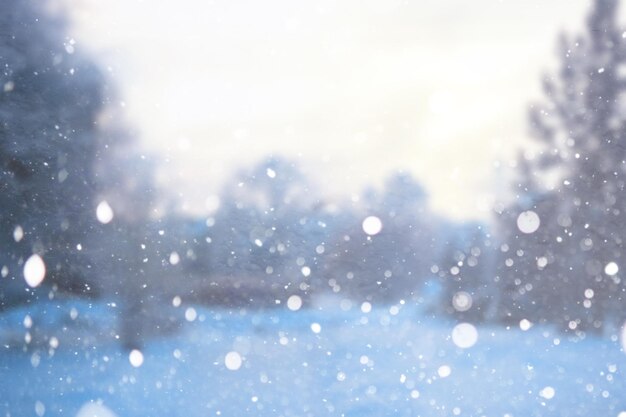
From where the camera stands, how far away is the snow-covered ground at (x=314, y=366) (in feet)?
10.3

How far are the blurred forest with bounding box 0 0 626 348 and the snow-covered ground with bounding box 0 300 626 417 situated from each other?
14 cm

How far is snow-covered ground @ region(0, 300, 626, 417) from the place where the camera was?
3150 mm

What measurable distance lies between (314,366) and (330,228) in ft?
3.24

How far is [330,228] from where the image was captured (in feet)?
11.0

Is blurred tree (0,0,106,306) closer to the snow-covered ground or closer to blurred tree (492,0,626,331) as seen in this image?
the snow-covered ground

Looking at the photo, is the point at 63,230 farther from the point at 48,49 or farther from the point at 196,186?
the point at 48,49

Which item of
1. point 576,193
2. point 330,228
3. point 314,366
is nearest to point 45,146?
point 330,228

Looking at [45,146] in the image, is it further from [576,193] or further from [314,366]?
[576,193]

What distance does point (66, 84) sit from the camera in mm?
3172

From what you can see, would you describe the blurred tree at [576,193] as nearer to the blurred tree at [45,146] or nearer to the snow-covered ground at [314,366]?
the snow-covered ground at [314,366]

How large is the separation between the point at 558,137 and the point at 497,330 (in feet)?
4.40

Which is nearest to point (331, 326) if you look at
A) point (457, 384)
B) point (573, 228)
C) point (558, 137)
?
point (457, 384)

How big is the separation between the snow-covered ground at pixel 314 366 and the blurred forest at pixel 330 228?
14cm

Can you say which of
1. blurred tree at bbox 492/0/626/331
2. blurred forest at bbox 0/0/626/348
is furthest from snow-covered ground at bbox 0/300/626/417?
blurred tree at bbox 492/0/626/331
